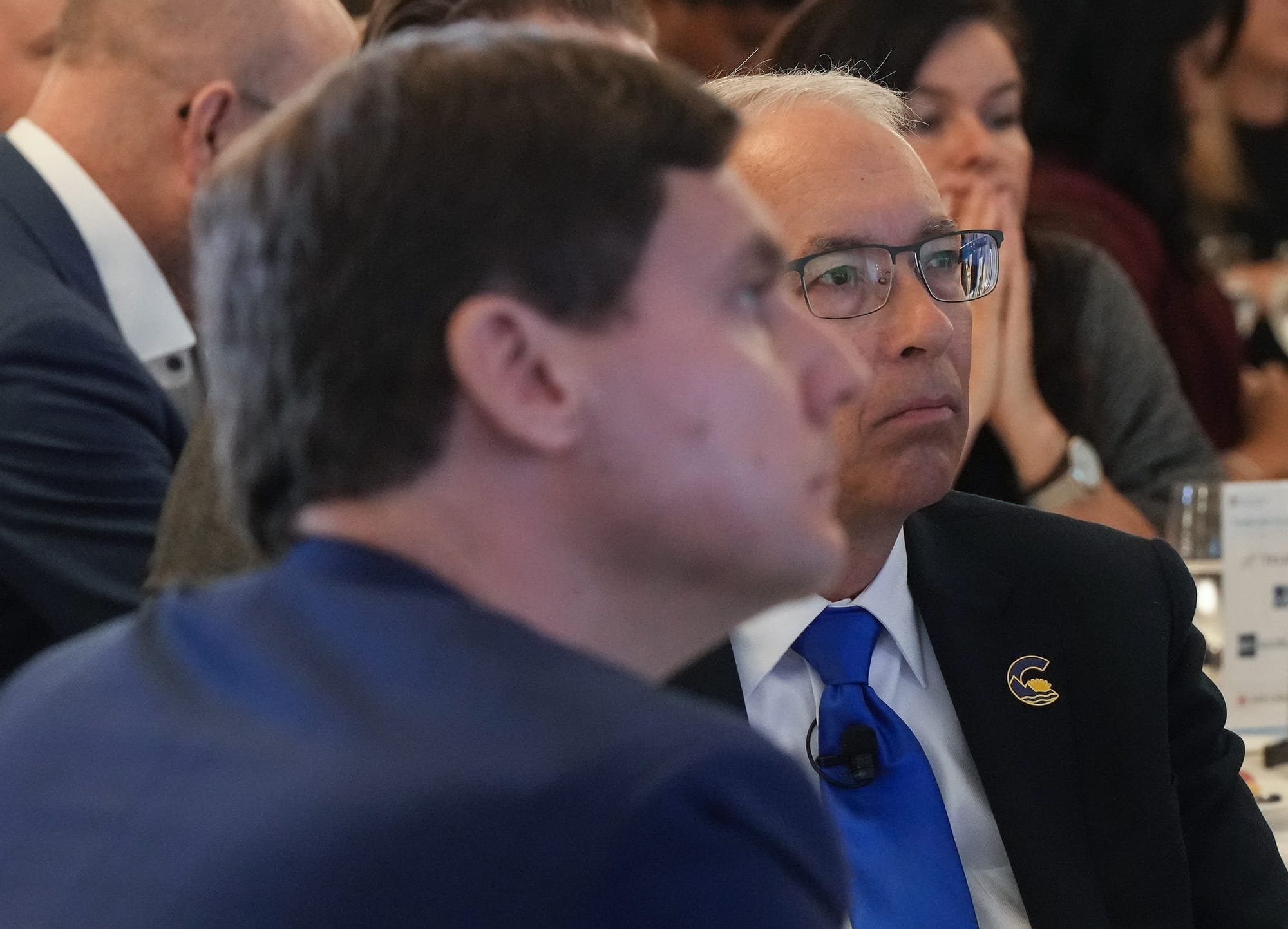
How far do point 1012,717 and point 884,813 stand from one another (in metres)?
0.13

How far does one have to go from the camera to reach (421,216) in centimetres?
65

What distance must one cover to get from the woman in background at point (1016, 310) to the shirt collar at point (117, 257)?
2.95ft

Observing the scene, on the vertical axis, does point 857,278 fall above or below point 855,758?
above

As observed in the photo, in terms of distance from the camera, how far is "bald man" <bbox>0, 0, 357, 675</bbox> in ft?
5.40

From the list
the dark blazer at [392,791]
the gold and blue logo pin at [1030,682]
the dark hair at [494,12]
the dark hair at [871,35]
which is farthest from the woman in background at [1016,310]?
the dark blazer at [392,791]

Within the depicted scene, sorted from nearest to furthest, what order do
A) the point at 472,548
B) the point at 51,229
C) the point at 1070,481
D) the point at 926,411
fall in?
the point at 472,548 < the point at 926,411 < the point at 51,229 < the point at 1070,481

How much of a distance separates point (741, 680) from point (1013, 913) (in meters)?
0.26

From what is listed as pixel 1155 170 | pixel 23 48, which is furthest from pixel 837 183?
pixel 1155 170

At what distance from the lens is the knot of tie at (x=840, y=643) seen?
1.25m

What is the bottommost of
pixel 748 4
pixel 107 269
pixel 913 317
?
pixel 748 4

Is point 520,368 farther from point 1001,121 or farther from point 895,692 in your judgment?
point 1001,121

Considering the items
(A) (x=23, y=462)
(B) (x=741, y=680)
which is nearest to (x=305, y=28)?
(A) (x=23, y=462)

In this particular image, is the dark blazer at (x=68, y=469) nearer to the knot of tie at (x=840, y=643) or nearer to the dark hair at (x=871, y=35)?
the knot of tie at (x=840, y=643)

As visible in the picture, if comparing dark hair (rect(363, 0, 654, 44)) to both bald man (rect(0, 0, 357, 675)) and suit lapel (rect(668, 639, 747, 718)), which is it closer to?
bald man (rect(0, 0, 357, 675))
